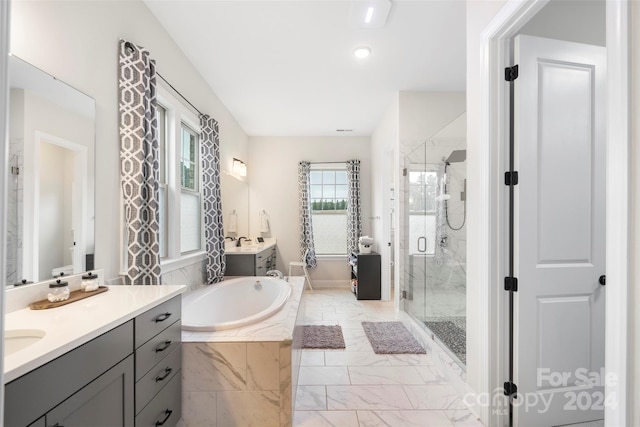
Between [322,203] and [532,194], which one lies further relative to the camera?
[322,203]

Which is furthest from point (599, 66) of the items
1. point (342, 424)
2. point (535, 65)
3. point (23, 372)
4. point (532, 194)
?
point (23, 372)

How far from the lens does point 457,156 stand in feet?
8.33

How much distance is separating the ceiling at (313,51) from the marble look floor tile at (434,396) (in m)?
2.72

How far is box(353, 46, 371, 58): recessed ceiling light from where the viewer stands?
2.60 metres

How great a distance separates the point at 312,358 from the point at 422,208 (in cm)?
190

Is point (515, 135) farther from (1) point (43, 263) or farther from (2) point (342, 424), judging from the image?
(1) point (43, 263)

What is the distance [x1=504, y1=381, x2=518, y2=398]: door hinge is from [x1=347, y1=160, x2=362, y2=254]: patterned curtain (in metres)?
3.39

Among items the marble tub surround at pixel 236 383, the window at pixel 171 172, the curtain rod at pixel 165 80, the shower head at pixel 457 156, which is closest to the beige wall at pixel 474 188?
the shower head at pixel 457 156

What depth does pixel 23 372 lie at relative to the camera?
75cm

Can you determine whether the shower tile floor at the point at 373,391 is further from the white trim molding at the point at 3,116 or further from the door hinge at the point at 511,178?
the white trim molding at the point at 3,116

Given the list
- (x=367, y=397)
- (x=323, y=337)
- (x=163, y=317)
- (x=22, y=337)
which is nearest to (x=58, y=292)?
(x=22, y=337)

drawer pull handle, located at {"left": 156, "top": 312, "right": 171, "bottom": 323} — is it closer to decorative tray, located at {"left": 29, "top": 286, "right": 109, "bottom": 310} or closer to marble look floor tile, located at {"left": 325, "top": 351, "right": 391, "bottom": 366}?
decorative tray, located at {"left": 29, "top": 286, "right": 109, "bottom": 310}

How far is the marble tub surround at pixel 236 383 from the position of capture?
1.69 m

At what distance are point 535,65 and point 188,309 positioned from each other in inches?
113
